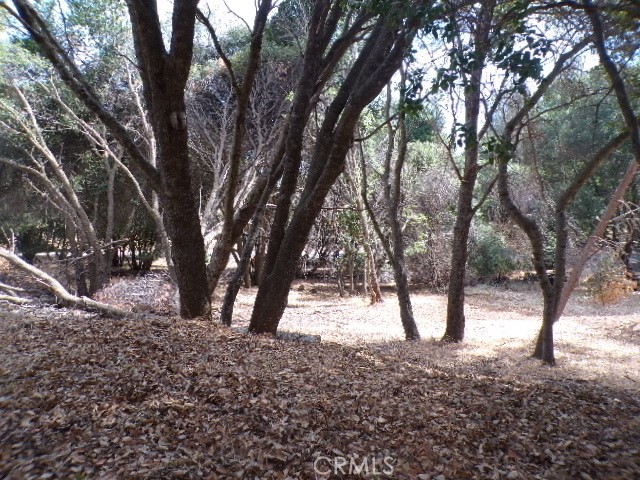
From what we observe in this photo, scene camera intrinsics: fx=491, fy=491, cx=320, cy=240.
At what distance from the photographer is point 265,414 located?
10.0 ft

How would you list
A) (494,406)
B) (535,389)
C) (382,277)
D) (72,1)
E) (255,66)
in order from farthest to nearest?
1. (382,277)
2. (72,1)
3. (255,66)
4. (535,389)
5. (494,406)

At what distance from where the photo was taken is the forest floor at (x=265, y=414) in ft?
8.27

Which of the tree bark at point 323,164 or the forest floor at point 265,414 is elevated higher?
the tree bark at point 323,164

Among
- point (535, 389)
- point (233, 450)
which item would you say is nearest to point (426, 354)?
point (535, 389)

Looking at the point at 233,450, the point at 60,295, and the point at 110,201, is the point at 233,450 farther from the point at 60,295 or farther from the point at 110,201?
the point at 110,201

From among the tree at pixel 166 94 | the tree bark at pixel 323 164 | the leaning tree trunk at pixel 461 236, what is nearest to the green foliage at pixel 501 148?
the tree bark at pixel 323 164

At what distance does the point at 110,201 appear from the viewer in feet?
46.8

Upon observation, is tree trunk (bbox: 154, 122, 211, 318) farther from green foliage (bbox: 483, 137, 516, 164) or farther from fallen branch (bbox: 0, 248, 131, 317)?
green foliage (bbox: 483, 137, 516, 164)

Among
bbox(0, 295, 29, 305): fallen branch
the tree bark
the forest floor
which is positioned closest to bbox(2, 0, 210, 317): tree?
the tree bark

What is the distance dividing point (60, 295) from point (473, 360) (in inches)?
276

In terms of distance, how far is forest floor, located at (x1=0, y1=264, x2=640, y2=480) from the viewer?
2520 millimetres

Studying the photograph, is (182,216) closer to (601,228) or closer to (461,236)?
(461,236)

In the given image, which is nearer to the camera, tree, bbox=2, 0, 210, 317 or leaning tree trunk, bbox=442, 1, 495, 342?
tree, bbox=2, 0, 210, 317

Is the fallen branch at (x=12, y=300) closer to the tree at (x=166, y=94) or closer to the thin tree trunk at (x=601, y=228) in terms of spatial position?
the tree at (x=166, y=94)
